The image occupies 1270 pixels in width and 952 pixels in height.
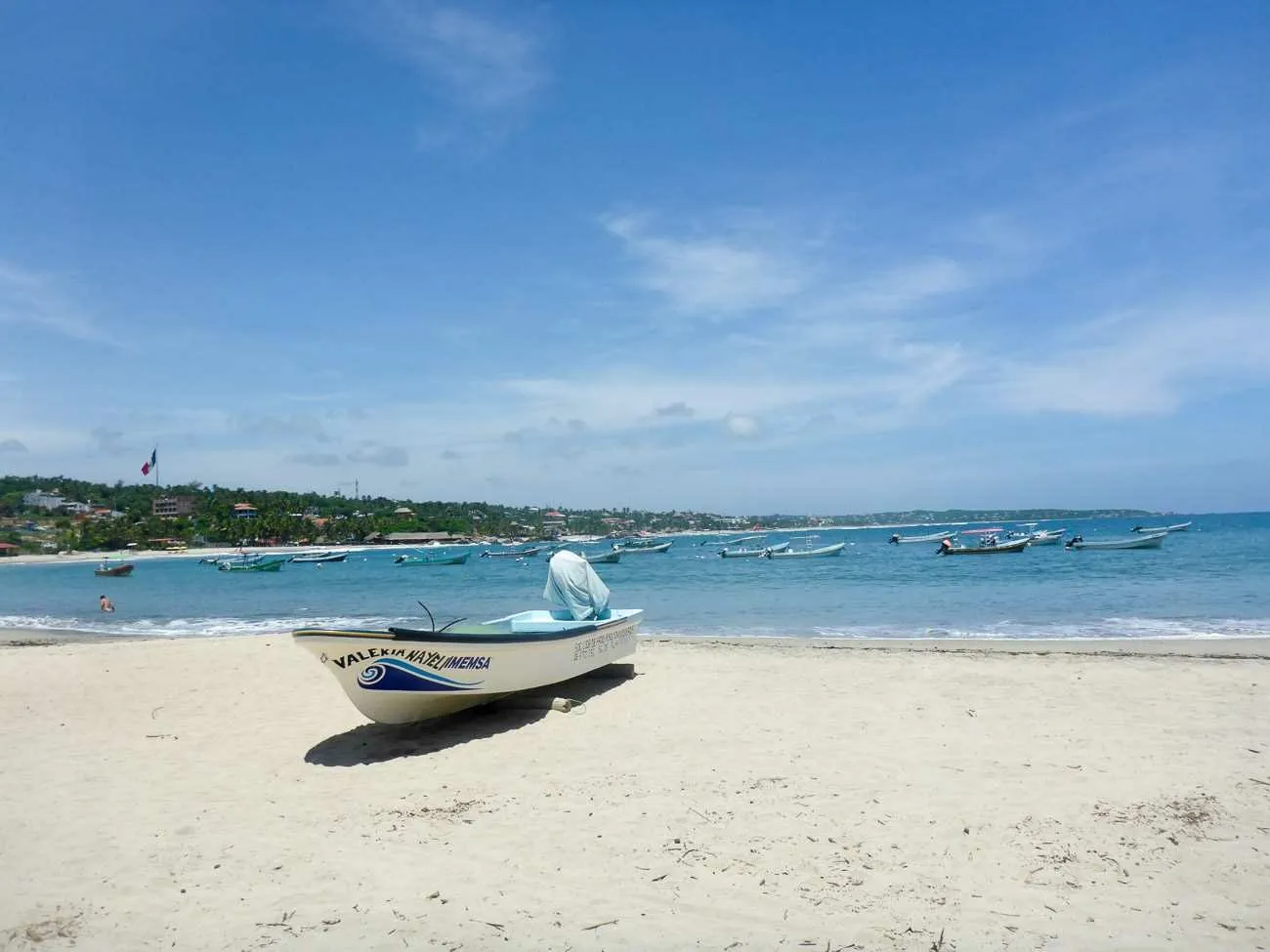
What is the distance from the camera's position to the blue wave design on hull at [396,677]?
28.3 ft

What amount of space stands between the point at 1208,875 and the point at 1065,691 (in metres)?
6.00

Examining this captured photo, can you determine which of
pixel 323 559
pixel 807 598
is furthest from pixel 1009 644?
pixel 323 559

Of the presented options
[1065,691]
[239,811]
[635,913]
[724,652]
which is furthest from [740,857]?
[724,652]

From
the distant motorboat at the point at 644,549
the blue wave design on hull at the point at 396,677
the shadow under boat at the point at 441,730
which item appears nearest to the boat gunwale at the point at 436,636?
the blue wave design on hull at the point at 396,677

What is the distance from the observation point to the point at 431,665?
891cm

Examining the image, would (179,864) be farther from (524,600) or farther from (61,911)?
(524,600)

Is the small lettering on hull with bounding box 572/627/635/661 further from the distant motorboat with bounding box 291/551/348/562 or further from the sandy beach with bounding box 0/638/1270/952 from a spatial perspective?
the distant motorboat with bounding box 291/551/348/562

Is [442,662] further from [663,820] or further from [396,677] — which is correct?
[663,820]

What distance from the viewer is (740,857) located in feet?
18.7

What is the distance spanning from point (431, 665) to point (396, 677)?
391 mm

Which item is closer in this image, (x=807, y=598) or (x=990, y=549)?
(x=807, y=598)

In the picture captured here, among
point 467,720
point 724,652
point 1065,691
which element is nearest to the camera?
point 467,720

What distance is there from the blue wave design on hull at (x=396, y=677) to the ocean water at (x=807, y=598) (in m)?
12.1

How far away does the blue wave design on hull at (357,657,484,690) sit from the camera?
863 cm
